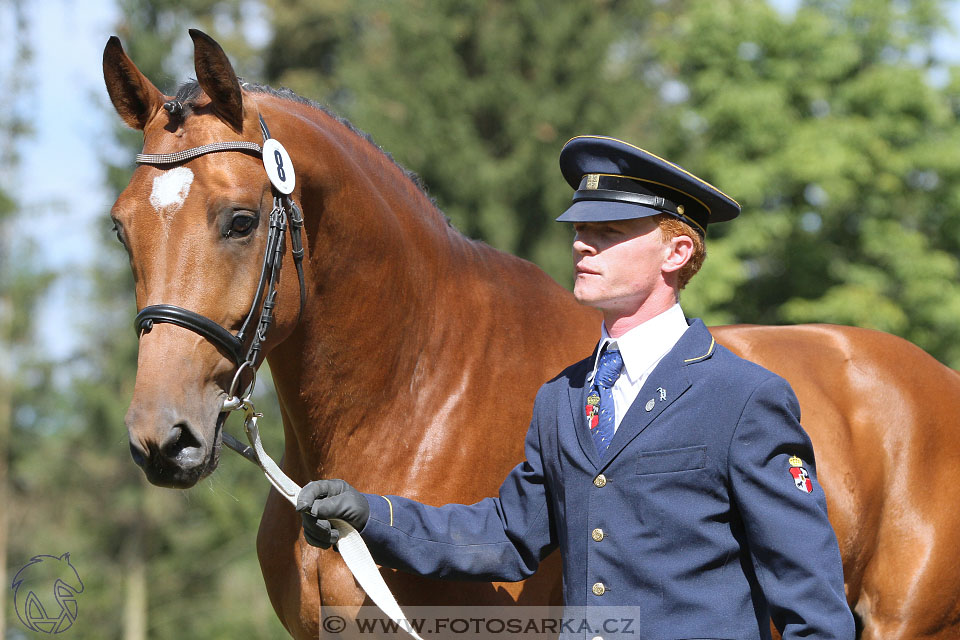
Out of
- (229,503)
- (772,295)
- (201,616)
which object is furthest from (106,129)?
(772,295)

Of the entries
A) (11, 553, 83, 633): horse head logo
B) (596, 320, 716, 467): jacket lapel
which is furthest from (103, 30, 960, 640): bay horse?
(11, 553, 83, 633): horse head logo

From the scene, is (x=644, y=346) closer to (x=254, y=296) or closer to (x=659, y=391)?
(x=659, y=391)

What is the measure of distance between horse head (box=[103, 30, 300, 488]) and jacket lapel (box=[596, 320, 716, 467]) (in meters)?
1.03

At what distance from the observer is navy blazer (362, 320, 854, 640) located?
7.27 ft

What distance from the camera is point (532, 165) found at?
68.2 ft

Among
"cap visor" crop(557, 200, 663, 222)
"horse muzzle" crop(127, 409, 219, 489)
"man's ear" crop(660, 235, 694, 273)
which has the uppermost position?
"cap visor" crop(557, 200, 663, 222)

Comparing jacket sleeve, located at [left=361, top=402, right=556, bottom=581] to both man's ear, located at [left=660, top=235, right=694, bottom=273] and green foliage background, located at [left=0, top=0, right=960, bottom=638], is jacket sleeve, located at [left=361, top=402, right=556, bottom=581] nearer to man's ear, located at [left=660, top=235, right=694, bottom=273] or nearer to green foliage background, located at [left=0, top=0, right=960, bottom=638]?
man's ear, located at [left=660, top=235, right=694, bottom=273]

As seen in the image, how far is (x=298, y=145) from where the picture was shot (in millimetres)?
2941

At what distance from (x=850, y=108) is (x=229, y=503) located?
46.0 ft

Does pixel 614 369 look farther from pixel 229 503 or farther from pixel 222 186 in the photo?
pixel 229 503

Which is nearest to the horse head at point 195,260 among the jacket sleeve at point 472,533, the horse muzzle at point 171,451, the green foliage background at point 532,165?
the horse muzzle at point 171,451

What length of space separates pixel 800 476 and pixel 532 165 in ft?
62.0

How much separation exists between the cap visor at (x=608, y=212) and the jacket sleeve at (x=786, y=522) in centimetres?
56

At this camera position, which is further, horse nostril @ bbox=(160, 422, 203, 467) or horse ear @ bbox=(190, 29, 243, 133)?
horse ear @ bbox=(190, 29, 243, 133)
